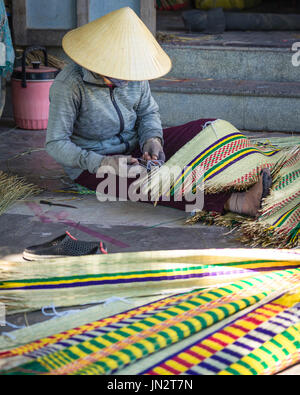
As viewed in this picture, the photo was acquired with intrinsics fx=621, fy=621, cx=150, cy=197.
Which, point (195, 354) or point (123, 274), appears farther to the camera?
point (123, 274)

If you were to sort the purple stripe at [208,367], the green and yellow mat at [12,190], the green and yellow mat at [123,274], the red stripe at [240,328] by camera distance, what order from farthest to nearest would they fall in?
1. the green and yellow mat at [12,190]
2. the green and yellow mat at [123,274]
3. the red stripe at [240,328]
4. the purple stripe at [208,367]

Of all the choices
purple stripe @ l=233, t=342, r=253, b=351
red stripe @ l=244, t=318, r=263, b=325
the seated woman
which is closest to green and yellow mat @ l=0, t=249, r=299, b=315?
red stripe @ l=244, t=318, r=263, b=325

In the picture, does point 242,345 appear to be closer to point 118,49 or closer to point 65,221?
point 65,221

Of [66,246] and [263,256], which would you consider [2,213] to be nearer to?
[66,246]

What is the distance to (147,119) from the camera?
9.39 feet

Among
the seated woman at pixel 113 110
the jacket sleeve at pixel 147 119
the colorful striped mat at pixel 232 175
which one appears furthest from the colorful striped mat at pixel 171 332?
the jacket sleeve at pixel 147 119

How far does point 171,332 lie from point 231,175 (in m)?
1.06

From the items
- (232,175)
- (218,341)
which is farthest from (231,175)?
(218,341)

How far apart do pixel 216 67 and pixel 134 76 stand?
206cm

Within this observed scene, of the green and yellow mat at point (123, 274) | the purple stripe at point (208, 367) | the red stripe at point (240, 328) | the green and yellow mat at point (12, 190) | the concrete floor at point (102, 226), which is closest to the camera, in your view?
the purple stripe at point (208, 367)

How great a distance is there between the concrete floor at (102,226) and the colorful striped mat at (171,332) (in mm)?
536

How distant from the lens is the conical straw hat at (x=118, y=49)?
245 cm

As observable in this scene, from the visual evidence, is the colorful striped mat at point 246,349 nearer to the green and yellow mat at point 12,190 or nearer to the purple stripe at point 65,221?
the purple stripe at point 65,221
